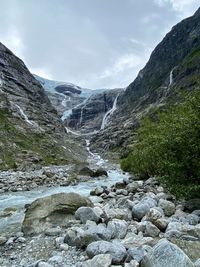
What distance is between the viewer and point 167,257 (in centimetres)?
859

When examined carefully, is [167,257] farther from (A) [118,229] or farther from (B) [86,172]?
(B) [86,172]

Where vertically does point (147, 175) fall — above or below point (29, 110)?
below

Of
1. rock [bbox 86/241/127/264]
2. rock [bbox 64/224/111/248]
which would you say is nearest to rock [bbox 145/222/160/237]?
rock [bbox 64/224/111/248]

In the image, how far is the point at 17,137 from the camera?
88062 millimetres

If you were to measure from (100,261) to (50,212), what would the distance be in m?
6.58

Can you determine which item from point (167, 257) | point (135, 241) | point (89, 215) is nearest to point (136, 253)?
point (135, 241)

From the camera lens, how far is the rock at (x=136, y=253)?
32.2 ft

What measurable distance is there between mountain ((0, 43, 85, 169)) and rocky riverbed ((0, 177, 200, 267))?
4761 centimetres

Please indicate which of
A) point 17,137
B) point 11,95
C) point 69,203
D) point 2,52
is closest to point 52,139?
point 17,137

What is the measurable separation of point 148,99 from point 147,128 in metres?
156

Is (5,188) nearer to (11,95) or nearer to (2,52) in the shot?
(11,95)

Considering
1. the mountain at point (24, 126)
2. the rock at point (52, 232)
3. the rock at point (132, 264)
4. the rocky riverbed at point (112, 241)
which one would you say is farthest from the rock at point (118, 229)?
the mountain at point (24, 126)

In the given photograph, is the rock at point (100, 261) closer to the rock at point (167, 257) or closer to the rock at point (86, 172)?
the rock at point (167, 257)

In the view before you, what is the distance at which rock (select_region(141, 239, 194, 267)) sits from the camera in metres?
8.47
